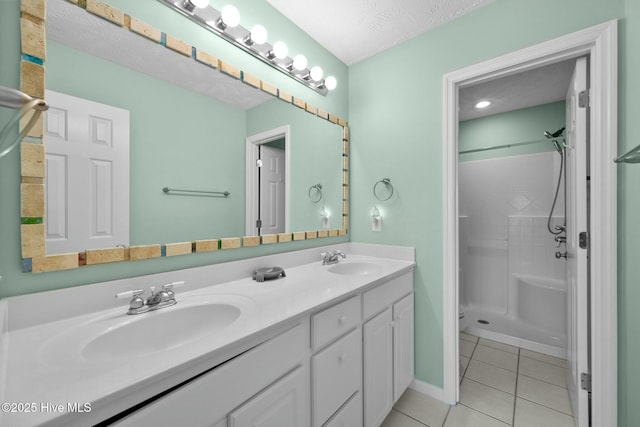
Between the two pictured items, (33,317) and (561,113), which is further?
(561,113)

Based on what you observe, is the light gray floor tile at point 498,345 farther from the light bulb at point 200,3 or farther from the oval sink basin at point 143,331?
the light bulb at point 200,3

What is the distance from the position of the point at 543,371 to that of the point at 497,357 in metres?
0.29

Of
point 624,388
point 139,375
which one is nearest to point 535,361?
point 624,388

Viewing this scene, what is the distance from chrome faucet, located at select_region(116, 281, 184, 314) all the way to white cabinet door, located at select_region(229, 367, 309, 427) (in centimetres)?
47

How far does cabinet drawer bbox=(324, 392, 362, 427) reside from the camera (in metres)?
1.09

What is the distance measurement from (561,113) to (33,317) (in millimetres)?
3925

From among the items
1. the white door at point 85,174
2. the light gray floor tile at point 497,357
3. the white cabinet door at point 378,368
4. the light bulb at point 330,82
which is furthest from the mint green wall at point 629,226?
the white door at point 85,174

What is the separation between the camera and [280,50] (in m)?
→ 1.50

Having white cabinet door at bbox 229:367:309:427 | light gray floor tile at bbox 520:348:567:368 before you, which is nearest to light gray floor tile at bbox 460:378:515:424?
light gray floor tile at bbox 520:348:567:368

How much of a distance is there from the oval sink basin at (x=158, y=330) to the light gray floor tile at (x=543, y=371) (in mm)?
2239

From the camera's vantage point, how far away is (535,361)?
2100 mm

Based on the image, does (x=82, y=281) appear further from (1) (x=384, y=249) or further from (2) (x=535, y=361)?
(2) (x=535, y=361)

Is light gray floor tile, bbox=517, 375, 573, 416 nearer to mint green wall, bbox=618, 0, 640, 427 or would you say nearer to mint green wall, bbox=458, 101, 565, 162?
mint green wall, bbox=618, 0, 640, 427

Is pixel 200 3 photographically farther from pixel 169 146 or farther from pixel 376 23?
pixel 376 23
